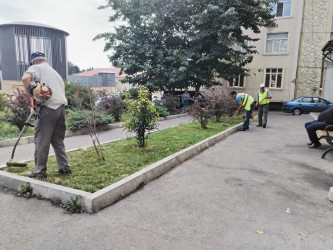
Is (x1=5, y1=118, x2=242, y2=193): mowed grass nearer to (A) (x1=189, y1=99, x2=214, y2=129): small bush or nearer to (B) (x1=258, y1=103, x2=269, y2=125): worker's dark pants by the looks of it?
(A) (x1=189, y1=99, x2=214, y2=129): small bush

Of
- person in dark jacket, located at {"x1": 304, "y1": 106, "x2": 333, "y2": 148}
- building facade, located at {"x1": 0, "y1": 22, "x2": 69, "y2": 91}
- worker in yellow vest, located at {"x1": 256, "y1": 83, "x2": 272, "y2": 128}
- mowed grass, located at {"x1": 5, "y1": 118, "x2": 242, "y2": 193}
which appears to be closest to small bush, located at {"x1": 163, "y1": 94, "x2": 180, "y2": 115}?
worker in yellow vest, located at {"x1": 256, "y1": 83, "x2": 272, "y2": 128}

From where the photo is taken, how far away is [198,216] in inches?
131

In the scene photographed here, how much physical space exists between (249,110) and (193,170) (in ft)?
19.0

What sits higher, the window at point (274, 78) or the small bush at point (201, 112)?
the window at point (274, 78)

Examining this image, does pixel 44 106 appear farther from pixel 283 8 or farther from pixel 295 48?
pixel 283 8

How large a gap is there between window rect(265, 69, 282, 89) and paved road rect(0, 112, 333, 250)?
773 inches

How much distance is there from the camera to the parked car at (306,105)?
60.6 feet

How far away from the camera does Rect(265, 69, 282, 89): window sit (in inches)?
905

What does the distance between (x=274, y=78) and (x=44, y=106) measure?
22.8 metres

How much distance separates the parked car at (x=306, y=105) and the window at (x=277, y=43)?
577 cm

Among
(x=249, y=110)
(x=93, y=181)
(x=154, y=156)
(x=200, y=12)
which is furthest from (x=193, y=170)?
(x=200, y=12)

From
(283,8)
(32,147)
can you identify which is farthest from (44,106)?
(283,8)

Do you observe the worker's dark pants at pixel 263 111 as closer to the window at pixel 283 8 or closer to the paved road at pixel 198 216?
the paved road at pixel 198 216

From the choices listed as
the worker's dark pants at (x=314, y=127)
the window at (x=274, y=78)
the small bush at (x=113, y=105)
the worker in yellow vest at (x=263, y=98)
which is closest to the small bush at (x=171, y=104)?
the small bush at (x=113, y=105)
